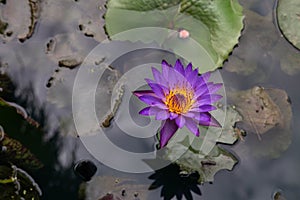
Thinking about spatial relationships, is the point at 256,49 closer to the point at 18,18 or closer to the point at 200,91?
the point at 200,91

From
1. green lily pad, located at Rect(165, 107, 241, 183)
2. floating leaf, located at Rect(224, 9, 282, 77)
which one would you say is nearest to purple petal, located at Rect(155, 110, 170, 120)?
green lily pad, located at Rect(165, 107, 241, 183)

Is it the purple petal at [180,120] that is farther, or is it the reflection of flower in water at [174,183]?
the reflection of flower in water at [174,183]

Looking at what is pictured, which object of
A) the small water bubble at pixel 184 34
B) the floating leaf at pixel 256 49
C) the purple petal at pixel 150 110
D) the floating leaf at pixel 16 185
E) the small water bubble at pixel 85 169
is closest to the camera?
the purple petal at pixel 150 110

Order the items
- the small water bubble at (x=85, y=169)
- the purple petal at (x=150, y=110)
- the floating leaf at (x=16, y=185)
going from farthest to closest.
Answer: the small water bubble at (x=85, y=169), the floating leaf at (x=16, y=185), the purple petal at (x=150, y=110)

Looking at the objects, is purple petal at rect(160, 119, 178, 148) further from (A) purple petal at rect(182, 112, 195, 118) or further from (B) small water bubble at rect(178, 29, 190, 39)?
(B) small water bubble at rect(178, 29, 190, 39)

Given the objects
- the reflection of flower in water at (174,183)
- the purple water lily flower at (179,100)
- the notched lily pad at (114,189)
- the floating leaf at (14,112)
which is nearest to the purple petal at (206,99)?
the purple water lily flower at (179,100)

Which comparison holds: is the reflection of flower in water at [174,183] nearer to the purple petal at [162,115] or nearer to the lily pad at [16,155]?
the purple petal at [162,115]

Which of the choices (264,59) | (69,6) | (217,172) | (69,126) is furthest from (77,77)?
(264,59)

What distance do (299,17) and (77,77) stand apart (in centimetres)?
126

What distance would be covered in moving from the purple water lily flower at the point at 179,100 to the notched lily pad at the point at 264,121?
407 mm

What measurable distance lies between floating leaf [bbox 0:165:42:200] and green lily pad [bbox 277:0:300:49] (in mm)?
1581

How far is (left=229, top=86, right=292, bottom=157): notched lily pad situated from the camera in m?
2.45

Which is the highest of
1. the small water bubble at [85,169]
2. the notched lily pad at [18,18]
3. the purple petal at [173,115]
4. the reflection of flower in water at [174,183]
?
the notched lily pad at [18,18]

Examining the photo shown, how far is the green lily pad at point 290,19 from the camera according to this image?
8.43 ft
